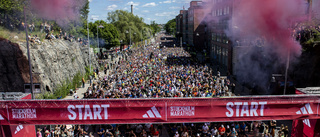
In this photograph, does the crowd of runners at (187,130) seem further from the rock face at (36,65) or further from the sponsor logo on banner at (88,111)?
the rock face at (36,65)

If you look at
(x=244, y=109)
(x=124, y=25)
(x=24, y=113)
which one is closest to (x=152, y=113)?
(x=244, y=109)

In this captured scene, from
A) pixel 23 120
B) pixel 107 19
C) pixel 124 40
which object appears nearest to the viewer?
pixel 23 120

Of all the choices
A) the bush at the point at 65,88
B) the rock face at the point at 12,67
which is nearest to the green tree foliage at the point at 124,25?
the bush at the point at 65,88

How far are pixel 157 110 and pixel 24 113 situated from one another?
437 centimetres

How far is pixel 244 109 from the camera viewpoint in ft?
24.0

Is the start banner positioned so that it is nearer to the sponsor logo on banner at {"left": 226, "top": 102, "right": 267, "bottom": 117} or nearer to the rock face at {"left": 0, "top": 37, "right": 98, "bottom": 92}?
the sponsor logo on banner at {"left": 226, "top": 102, "right": 267, "bottom": 117}

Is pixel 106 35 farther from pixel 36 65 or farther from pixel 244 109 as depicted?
pixel 244 109

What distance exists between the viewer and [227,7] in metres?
27.4

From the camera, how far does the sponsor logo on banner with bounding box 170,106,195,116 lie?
7250 mm

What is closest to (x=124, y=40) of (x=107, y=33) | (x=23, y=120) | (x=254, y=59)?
(x=107, y=33)

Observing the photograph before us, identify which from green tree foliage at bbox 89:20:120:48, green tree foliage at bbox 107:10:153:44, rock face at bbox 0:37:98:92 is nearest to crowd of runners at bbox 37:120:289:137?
rock face at bbox 0:37:98:92

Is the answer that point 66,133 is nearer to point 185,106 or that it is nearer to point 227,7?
point 185,106

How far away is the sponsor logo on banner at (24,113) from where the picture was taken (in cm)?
713

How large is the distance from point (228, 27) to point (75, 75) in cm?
1911
